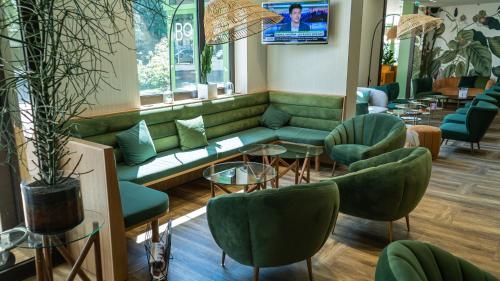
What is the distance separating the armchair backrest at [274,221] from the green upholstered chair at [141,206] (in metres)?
0.56

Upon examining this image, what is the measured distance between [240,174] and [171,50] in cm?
209

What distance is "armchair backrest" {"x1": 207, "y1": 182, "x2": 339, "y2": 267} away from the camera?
7.34ft

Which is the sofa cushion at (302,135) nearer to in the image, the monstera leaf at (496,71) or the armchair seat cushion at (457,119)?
the armchair seat cushion at (457,119)

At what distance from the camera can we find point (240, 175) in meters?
3.49

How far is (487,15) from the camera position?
1017 cm

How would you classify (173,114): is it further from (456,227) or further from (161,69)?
(456,227)

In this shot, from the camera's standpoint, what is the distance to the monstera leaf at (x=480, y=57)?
10414 millimetres

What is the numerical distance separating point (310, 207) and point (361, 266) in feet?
3.17

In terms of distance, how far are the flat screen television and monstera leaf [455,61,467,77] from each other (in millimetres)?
7607

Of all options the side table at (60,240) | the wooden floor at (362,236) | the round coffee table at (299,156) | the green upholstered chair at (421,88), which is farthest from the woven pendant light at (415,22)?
the side table at (60,240)

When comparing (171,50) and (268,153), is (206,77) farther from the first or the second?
(268,153)

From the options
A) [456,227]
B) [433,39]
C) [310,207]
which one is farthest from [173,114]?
[433,39]

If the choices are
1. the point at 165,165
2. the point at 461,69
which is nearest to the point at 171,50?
the point at 165,165

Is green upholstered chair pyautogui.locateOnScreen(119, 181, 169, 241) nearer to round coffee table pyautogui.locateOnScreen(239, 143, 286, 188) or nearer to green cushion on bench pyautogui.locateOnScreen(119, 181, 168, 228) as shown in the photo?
green cushion on bench pyautogui.locateOnScreen(119, 181, 168, 228)
